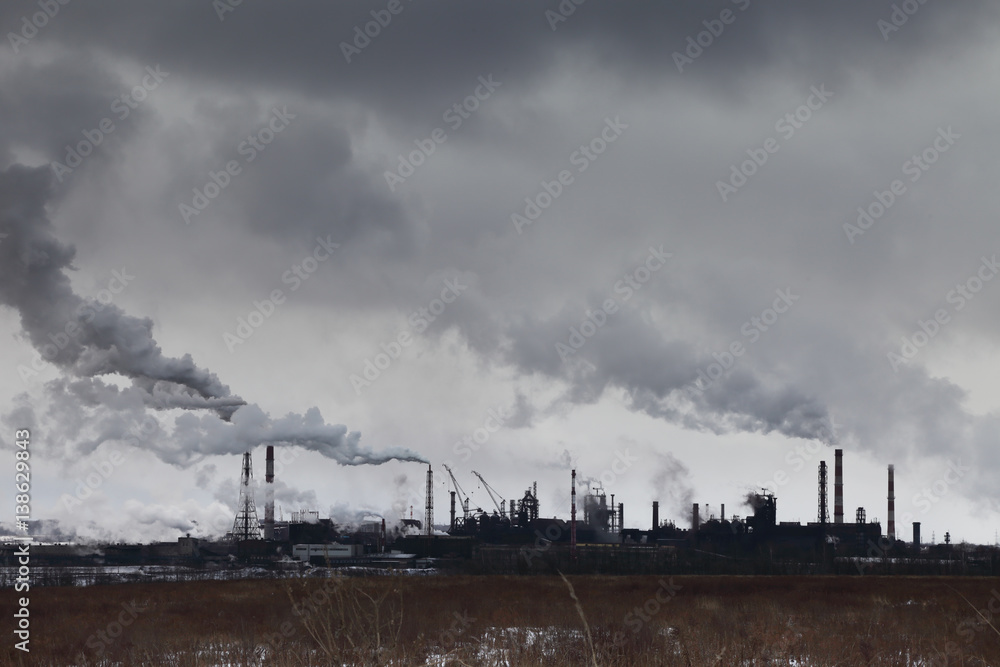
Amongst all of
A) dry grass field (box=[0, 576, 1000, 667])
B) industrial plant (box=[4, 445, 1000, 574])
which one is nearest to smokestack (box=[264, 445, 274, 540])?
industrial plant (box=[4, 445, 1000, 574])

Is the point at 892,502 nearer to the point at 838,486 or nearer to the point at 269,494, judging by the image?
the point at 838,486

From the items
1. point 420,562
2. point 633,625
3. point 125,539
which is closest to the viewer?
point 633,625

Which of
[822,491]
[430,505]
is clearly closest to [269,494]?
[430,505]

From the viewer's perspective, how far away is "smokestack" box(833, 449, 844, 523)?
106m

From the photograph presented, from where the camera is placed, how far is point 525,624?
3012 cm

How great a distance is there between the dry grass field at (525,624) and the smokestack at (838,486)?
53.7 m

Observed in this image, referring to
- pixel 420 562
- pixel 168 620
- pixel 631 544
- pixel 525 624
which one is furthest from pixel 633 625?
pixel 631 544

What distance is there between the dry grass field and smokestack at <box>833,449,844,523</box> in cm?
5367

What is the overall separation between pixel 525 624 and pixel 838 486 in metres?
88.2

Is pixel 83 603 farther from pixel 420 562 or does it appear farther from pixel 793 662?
pixel 420 562

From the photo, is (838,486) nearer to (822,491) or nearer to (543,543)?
(822,491)

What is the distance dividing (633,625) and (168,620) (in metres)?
16.2

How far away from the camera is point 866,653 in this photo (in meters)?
21.3

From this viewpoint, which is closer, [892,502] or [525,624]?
[525,624]
